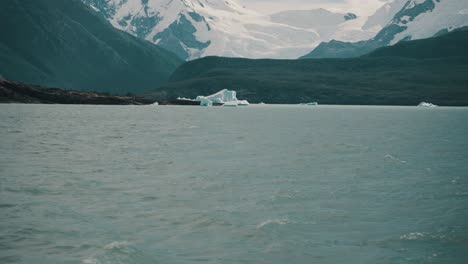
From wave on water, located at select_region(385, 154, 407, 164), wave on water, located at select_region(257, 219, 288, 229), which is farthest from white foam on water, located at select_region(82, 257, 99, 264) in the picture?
wave on water, located at select_region(385, 154, 407, 164)

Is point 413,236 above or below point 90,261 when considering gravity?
above

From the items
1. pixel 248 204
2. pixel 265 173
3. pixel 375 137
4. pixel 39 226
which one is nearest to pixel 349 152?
pixel 265 173

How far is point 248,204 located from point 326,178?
12.9m

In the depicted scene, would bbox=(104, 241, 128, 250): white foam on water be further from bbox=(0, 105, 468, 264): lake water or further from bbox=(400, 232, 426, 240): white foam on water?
bbox=(400, 232, 426, 240): white foam on water

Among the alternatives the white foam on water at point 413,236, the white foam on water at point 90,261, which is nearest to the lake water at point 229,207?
the white foam on water at point 90,261

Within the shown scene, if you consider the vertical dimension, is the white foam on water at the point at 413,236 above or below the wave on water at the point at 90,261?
above

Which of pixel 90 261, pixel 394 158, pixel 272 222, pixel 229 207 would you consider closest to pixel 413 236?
pixel 272 222

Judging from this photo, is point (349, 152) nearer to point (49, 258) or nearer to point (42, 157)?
point (42, 157)

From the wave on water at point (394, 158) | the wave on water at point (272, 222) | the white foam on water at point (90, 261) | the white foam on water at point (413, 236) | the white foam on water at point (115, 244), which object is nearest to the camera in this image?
the white foam on water at point (90, 261)

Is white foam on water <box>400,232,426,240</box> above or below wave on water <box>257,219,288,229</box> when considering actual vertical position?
below

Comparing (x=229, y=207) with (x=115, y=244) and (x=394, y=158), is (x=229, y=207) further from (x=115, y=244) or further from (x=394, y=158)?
(x=394, y=158)

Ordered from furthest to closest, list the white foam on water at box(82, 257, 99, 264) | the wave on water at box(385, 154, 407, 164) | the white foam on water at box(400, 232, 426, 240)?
the wave on water at box(385, 154, 407, 164)
the white foam on water at box(400, 232, 426, 240)
the white foam on water at box(82, 257, 99, 264)

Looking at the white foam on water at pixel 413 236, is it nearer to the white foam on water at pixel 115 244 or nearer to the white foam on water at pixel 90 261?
the white foam on water at pixel 115 244

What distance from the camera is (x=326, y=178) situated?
47.9 meters
